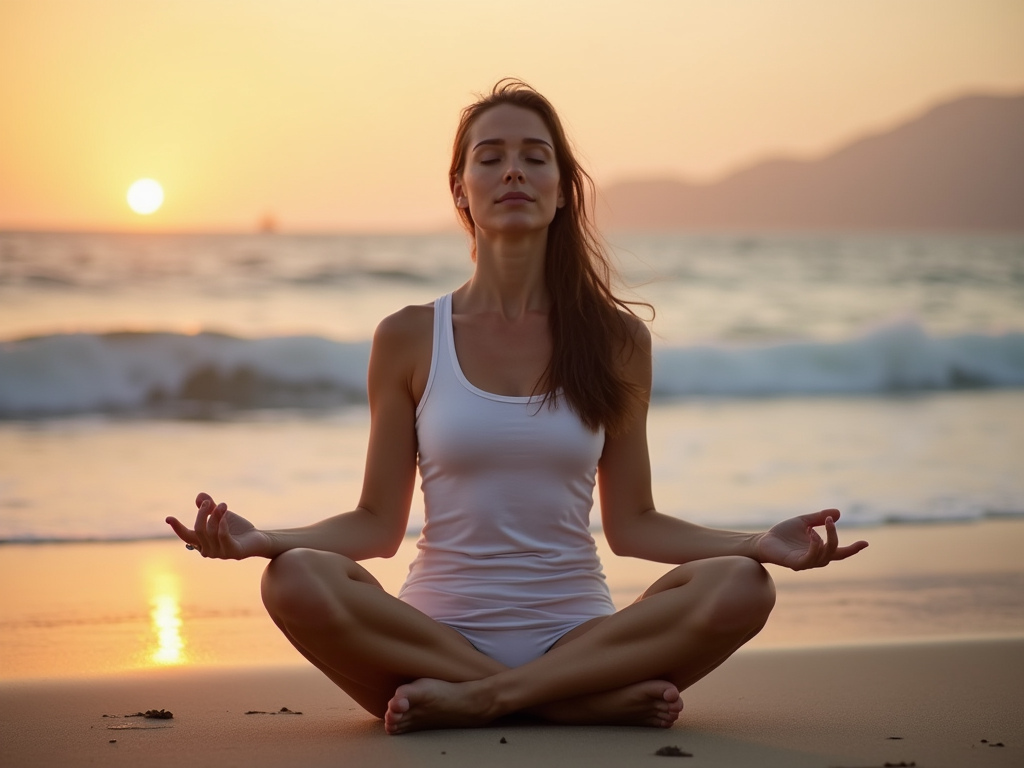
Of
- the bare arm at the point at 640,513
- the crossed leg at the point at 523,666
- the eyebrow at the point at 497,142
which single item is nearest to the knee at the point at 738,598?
the crossed leg at the point at 523,666

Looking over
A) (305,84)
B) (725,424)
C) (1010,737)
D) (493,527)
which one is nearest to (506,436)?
(493,527)

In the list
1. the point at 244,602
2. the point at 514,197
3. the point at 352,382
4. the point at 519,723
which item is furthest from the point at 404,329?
the point at 352,382

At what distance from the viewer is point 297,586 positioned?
2877 mm

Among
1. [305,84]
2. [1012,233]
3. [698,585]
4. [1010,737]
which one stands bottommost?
[1010,737]

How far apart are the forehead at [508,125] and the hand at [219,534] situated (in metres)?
1.32

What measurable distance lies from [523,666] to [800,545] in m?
0.77

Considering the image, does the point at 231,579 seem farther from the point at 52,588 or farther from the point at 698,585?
the point at 698,585

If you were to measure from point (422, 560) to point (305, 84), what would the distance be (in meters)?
14.2

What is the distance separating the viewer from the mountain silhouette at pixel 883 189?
108 ft

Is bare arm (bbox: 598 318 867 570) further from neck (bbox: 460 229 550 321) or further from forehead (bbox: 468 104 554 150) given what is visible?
forehead (bbox: 468 104 554 150)

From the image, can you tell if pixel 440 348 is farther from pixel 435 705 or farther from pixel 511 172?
pixel 435 705

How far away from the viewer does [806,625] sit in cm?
466

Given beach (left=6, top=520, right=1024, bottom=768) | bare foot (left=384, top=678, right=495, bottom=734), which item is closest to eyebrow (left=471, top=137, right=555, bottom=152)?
bare foot (left=384, top=678, right=495, bottom=734)

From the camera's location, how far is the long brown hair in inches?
130
